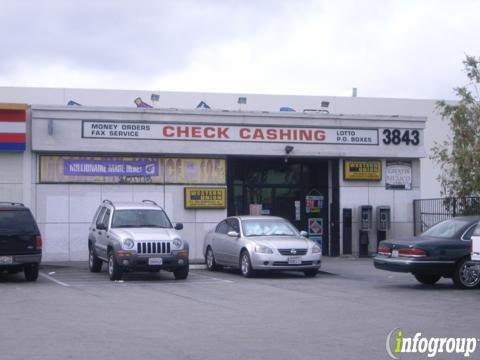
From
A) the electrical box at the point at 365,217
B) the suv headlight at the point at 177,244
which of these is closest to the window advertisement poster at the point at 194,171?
the electrical box at the point at 365,217

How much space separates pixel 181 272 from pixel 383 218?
10.1 meters

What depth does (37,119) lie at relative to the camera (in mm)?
25906

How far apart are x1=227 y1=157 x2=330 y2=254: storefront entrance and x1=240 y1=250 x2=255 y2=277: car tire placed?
7550 mm

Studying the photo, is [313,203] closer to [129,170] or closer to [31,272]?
[129,170]

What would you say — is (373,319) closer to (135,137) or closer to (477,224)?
(477,224)

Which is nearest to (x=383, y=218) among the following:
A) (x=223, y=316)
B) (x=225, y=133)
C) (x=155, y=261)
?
(x=225, y=133)

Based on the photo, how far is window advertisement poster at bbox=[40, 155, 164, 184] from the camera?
26.2 metres

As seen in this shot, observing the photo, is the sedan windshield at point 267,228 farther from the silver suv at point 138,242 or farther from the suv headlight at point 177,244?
the suv headlight at point 177,244

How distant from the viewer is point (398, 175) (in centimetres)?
2891

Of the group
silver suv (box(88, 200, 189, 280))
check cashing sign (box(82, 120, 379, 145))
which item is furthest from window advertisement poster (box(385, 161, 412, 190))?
silver suv (box(88, 200, 189, 280))

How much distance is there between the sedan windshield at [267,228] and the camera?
2173 cm

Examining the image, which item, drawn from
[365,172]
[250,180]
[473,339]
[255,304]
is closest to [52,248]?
[250,180]

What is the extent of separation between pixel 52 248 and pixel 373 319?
603 inches

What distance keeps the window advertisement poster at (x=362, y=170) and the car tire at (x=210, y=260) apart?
6735mm
